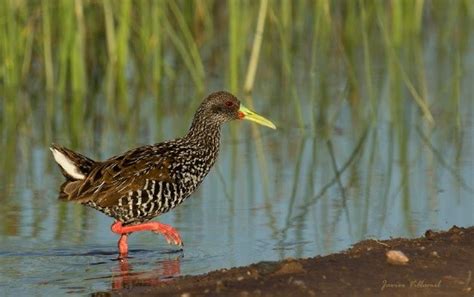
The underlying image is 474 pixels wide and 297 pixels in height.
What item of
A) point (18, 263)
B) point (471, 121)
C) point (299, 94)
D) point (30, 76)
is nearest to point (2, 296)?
point (18, 263)

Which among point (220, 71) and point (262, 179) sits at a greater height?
point (220, 71)

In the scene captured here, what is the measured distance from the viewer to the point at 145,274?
8711 millimetres

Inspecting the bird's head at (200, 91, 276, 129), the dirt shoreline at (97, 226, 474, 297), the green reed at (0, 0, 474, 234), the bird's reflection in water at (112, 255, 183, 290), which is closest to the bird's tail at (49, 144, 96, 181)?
the bird's reflection in water at (112, 255, 183, 290)

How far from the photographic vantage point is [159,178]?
9680 millimetres

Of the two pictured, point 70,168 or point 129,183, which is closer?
point 129,183

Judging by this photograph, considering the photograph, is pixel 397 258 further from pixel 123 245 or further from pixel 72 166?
pixel 72 166

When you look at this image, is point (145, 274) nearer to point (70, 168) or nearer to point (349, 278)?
point (70, 168)

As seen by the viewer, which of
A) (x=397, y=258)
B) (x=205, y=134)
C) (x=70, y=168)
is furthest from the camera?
(x=205, y=134)

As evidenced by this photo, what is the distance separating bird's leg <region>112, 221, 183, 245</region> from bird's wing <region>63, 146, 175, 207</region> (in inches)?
7.7

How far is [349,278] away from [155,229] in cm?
269

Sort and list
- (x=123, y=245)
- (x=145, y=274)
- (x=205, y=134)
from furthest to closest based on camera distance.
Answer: (x=205, y=134)
(x=123, y=245)
(x=145, y=274)

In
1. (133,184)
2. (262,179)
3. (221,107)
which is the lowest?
(262,179)

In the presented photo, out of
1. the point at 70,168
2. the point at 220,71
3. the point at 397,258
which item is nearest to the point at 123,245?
the point at 70,168

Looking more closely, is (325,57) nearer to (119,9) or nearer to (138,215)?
(119,9)
